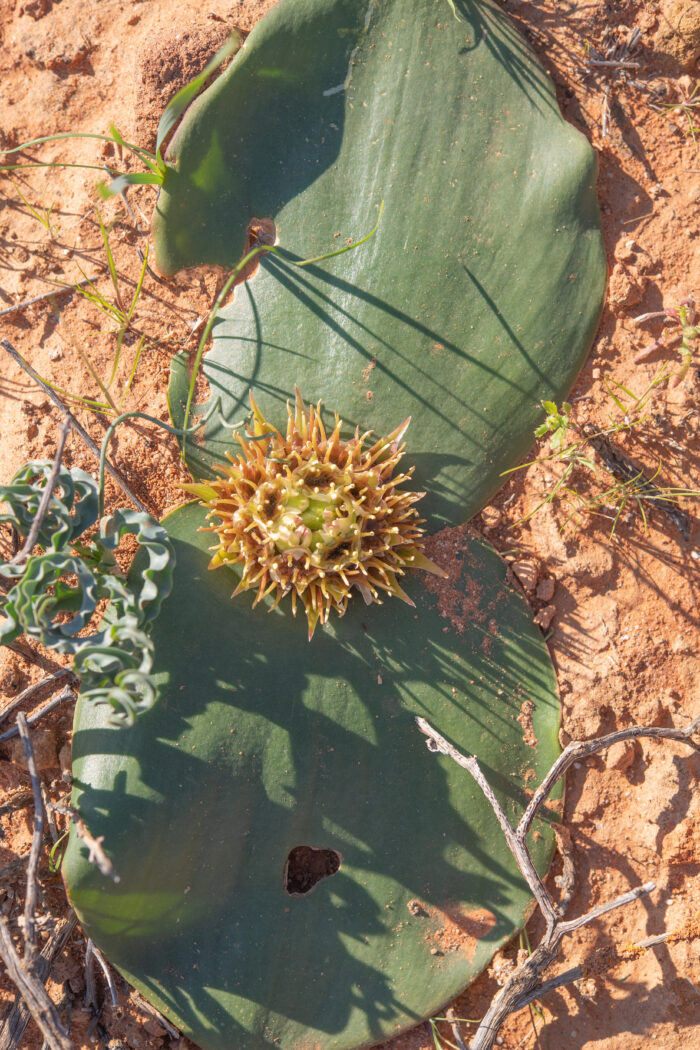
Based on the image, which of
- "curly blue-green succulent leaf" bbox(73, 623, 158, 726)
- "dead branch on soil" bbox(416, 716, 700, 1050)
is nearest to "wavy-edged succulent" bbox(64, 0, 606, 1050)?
"dead branch on soil" bbox(416, 716, 700, 1050)

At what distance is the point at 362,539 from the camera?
2299 millimetres

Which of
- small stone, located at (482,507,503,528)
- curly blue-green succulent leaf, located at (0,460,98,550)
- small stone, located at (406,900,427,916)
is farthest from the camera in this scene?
small stone, located at (482,507,503,528)

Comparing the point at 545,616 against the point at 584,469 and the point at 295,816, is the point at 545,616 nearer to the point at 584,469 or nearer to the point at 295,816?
the point at 584,469

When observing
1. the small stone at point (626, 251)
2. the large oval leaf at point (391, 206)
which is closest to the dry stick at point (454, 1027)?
the large oval leaf at point (391, 206)

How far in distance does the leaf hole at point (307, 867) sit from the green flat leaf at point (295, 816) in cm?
8

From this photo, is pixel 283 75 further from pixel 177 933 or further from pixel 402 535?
pixel 177 933

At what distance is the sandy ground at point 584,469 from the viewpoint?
8.39ft

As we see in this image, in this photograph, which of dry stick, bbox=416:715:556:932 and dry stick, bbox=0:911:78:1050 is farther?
dry stick, bbox=0:911:78:1050

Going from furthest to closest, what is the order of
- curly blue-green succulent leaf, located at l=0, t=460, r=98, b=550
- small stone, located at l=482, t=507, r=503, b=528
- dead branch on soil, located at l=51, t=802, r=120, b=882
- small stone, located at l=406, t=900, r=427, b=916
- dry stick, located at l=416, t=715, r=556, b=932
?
small stone, located at l=482, t=507, r=503, b=528
small stone, located at l=406, t=900, r=427, b=916
dry stick, located at l=416, t=715, r=556, b=932
curly blue-green succulent leaf, located at l=0, t=460, r=98, b=550
dead branch on soil, located at l=51, t=802, r=120, b=882

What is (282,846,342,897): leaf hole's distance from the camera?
8.04 ft

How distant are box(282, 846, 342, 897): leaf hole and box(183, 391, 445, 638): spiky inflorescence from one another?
2.59ft

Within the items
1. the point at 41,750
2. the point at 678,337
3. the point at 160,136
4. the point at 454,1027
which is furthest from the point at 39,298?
the point at 454,1027

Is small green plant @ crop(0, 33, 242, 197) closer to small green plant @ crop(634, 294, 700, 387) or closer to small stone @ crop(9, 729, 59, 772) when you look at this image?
small green plant @ crop(634, 294, 700, 387)

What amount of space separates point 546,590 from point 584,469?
44 cm
